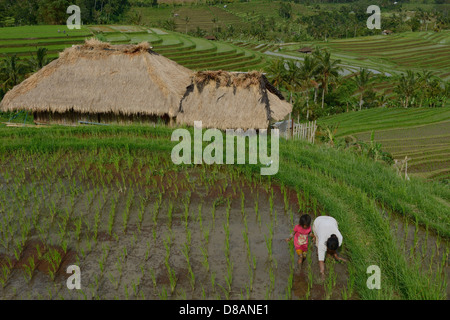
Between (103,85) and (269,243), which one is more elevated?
(103,85)

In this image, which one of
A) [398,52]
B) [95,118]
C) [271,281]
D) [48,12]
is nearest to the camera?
[271,281]

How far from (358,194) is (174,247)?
2.62 m

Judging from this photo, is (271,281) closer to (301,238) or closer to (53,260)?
(301,238)

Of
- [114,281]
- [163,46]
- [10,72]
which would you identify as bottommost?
[114,281]

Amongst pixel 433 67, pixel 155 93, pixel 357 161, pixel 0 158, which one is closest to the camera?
pixel 357 161

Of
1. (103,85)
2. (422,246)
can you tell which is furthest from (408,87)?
(422,246)

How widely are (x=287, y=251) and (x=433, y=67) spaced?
46362 mm

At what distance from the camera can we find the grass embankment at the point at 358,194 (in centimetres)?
383

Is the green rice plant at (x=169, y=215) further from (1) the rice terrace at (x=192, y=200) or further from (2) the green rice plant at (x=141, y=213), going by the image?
(2) the green rice plant at (x=141, y=213)

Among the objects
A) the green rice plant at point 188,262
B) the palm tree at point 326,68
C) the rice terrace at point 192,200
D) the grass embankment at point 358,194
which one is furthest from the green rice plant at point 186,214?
the palm tree at point 326,68

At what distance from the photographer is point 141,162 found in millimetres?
7070

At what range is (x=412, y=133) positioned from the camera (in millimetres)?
17672

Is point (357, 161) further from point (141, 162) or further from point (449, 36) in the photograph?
point (449, 36)
